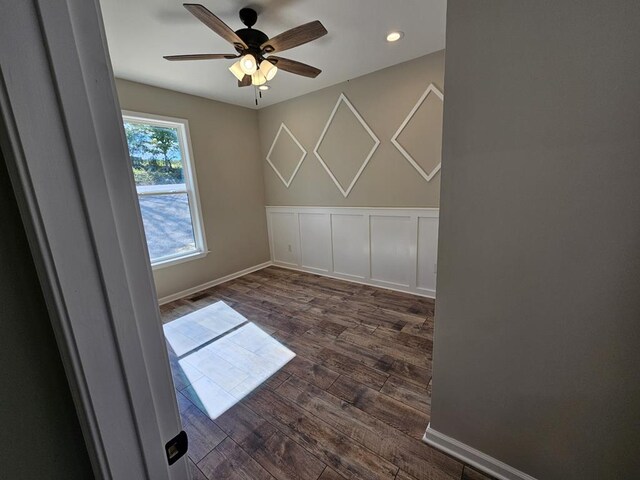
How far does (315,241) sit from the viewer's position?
3.95 metres

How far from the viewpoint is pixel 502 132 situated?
973 mm

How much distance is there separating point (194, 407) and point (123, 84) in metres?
3.20

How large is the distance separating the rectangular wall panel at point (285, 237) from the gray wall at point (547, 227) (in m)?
3.15

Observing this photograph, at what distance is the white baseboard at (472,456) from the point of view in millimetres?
1191

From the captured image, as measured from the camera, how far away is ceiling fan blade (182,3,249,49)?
56.6 inches

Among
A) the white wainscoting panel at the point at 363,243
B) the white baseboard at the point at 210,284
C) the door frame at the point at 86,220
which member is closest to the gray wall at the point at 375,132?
the white wainscoting panel at the point at 363,243

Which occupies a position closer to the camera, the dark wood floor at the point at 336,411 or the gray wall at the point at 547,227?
the gray wall at the point at 547,227

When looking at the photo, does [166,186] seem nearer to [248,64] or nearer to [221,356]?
[248,64]

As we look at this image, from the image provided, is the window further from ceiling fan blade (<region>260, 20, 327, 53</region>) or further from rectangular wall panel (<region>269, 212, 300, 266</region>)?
ceiling fan blade (<region>260, 20, 327, 53</region>)

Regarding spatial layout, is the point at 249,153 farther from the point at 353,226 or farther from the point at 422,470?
the point at 422,470

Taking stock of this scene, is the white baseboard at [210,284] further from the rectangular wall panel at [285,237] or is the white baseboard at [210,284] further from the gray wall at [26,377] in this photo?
the gray wall at [26,377]

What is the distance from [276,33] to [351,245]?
95.3 inches

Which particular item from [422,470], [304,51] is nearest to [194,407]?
[422,470]

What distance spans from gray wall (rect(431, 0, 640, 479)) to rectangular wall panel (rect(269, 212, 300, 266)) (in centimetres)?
315
